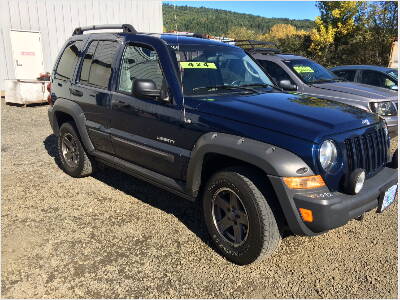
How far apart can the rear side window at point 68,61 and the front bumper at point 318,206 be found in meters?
3.38

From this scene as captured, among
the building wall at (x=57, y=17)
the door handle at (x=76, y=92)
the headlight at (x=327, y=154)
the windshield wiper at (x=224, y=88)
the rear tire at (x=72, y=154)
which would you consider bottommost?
the rear tire at (x=72, y=154)

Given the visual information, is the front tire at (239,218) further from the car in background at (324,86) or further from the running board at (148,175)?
the car in background at (324,86)

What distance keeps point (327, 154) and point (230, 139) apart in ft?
2.44

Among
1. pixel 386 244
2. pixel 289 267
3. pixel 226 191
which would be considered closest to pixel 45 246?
pixel 226 191

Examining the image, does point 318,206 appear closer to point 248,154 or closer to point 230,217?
point 248,154

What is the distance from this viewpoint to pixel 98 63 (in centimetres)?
433

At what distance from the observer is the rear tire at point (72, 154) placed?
Result: 4.83m

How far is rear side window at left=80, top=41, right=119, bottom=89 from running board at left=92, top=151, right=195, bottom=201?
863 millimetres

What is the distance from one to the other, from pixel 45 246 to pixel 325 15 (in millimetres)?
28833

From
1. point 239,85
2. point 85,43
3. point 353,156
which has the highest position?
point 85,43

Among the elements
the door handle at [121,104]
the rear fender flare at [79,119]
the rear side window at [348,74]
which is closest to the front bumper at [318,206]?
the door handle at [121,104]

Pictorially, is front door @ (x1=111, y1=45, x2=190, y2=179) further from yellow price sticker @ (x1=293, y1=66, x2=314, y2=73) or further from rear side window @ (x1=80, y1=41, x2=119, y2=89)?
yellow price sticker @ (x1=293, y1=66, x2=314, y2=73)

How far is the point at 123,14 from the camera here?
56.2ft

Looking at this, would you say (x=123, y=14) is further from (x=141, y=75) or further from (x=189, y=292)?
(x=189, y=292)
